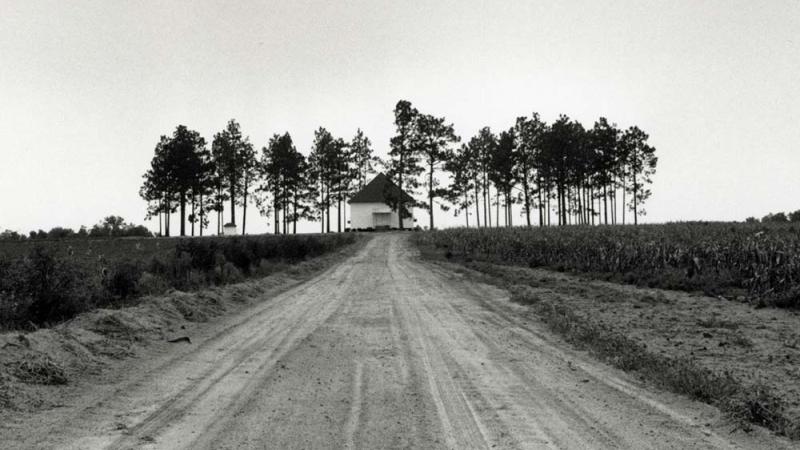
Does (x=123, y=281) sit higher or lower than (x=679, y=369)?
higher

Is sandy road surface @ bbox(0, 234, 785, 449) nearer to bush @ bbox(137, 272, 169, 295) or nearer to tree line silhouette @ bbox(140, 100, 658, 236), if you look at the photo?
bush @ bbox(137, 272, 169, 295)

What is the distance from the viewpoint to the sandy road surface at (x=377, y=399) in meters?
4.98

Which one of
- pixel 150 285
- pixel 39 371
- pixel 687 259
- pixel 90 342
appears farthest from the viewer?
pixel 687 259

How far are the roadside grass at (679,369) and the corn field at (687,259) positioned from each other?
2513 mm

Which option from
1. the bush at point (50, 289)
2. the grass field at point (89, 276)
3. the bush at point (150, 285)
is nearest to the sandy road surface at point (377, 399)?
the bush at point (50, 289)

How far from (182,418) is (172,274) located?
13.5 metres

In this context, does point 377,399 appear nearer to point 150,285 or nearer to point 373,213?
point 150,285

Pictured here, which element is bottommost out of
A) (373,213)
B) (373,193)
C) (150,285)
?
(150,285)

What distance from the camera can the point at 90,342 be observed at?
827 cm

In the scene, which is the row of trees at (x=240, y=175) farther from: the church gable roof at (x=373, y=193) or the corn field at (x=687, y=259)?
the corn field at (x=687, y=259)

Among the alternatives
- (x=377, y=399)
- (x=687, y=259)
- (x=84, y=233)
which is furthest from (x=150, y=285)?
(x=84, y=233)

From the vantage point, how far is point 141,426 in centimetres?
519

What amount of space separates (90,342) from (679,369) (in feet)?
27.8

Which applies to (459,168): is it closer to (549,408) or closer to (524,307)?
(524,307)
